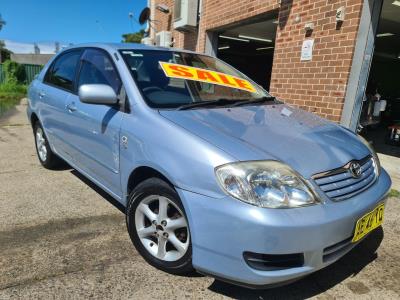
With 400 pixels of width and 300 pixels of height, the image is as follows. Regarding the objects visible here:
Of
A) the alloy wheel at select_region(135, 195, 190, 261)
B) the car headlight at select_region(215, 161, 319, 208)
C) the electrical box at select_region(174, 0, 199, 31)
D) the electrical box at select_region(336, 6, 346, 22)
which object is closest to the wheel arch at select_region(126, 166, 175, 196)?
the alloy wheel at select_region(135, 195, 190, 261)

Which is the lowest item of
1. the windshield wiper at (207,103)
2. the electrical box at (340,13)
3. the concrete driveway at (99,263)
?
the concrete driveway at (99,263)

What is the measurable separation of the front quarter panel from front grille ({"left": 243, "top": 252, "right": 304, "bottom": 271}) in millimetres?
360

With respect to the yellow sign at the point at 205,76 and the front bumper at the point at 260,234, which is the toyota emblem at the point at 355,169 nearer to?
the front bumper at the point at 260,234

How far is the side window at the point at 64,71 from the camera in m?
3.56

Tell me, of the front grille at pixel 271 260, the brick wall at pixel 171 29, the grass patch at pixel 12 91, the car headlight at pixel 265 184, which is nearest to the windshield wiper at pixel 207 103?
the car headlight at pixel 265 184

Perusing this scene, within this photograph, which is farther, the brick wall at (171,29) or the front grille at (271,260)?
the brick wall at (171,29)

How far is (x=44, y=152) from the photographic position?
444cm

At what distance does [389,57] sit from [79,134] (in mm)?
15005

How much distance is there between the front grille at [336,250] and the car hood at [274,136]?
0.43 metres

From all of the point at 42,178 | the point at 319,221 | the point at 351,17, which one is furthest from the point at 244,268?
the point at 351,17

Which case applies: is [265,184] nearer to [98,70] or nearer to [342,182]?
[342,182]

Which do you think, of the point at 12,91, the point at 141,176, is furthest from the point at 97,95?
the point at 12,91

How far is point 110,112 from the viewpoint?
2.69 meters

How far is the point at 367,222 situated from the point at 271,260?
72cm
